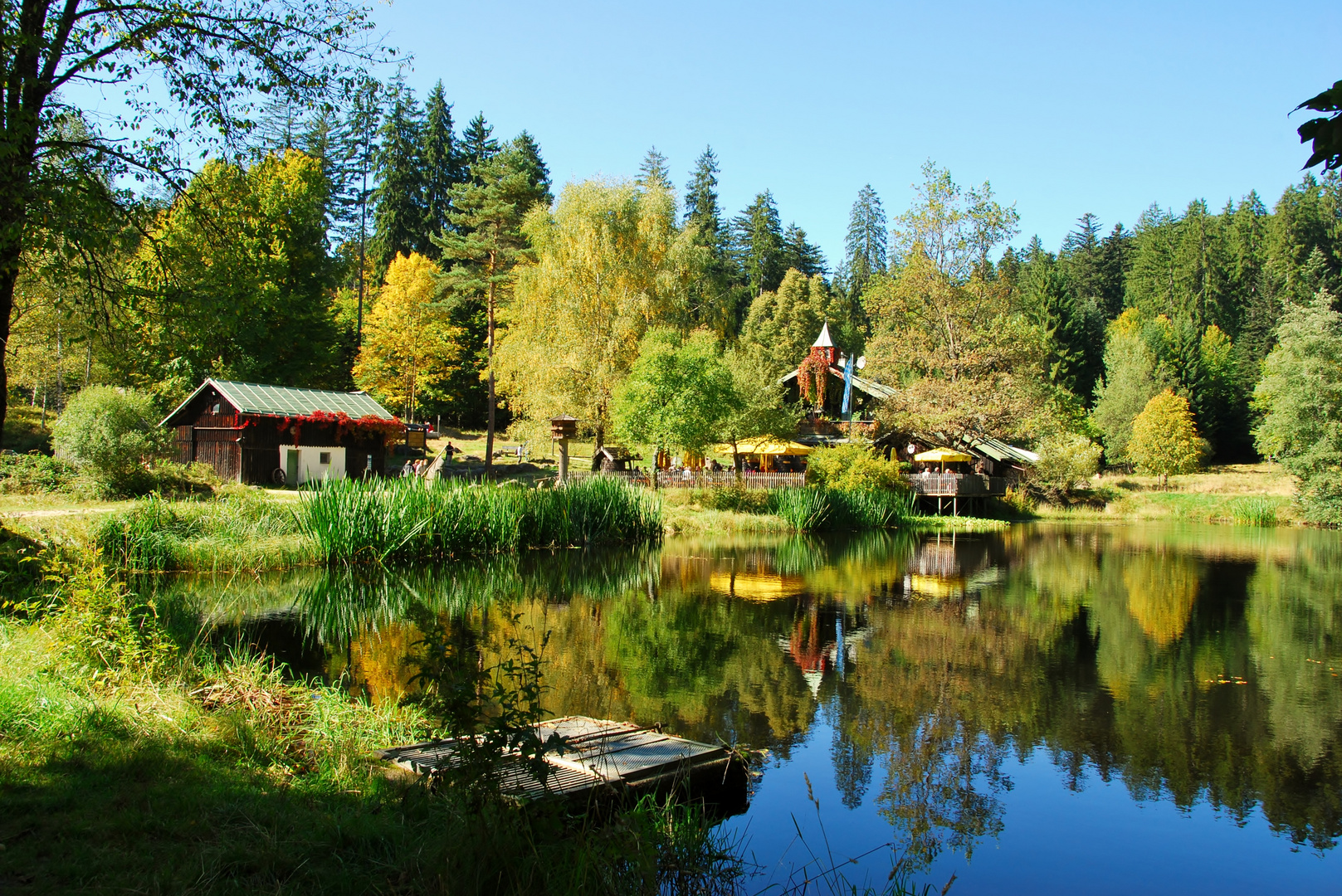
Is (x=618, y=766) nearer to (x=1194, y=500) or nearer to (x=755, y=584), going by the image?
(x=755, y=584)

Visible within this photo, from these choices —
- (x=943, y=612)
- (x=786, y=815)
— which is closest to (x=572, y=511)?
(x=943, y=612)

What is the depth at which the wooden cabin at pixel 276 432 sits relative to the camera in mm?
27375

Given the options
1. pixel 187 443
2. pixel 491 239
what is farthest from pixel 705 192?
pixel 187 443

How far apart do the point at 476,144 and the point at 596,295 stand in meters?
26.8

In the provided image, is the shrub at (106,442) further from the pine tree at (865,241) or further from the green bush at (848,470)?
the pine tree at (865,241)

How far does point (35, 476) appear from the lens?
20.7 meters

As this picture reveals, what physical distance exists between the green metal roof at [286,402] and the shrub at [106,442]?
518 cm

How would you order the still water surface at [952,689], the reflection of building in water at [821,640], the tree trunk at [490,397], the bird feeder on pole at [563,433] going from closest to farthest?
the still water surface at [952,689], the reflection of building in water at [821,640], the bird feeder on pole at [563,433], the tree trunk at [490,397]

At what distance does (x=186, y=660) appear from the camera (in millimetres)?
6797

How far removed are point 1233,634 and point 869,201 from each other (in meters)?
71.9

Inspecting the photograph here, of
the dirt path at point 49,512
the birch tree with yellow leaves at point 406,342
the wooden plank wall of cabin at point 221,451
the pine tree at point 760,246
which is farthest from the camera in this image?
the pine tree at point 760,246

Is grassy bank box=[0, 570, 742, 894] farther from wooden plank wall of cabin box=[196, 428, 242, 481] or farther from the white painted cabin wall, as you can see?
the white painted cabin wall

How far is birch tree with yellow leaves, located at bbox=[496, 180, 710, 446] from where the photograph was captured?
33625 mm

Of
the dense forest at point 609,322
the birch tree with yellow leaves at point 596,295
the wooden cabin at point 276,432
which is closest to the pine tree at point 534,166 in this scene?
the dense forest at point 609,322
